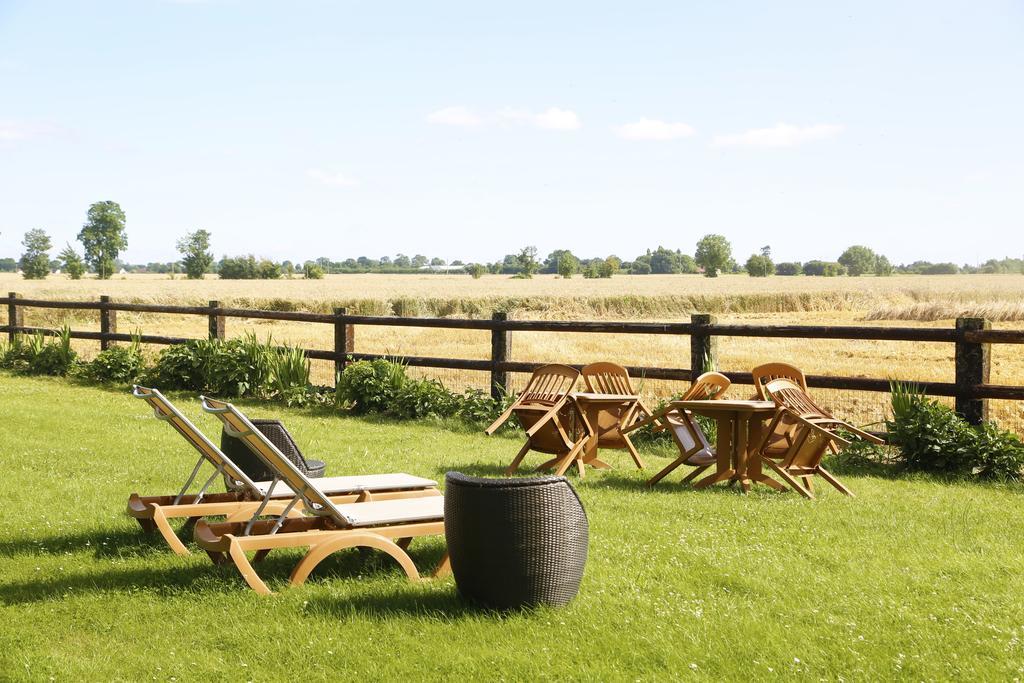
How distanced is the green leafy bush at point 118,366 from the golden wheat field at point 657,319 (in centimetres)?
322

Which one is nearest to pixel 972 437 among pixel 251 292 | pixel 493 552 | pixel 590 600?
pixel 590 600

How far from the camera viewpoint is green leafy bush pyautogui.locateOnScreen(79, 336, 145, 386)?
14875 millimetres

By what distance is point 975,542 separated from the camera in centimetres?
596

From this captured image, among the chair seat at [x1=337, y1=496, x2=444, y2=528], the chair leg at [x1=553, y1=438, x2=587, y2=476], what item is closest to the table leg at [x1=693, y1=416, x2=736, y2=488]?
the chair leg at [x1=553, y1=438, x2=587, y2=476]

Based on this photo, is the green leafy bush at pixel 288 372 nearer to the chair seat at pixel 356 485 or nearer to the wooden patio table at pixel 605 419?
the wooden patio table at pixel 605 419

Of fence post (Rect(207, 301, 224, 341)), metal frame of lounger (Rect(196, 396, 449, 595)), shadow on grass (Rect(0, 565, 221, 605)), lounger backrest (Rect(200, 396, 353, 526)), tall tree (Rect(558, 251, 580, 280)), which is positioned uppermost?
tall tree (Rect(558, 251, 580, 280))

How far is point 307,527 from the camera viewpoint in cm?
523

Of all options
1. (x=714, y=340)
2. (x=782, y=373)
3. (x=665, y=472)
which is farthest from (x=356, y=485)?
(x=714, y=340)

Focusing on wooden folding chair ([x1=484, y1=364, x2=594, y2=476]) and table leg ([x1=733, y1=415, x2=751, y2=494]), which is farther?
wooden folding chair ([x1=484, y1=364, x2=594, y2=476])

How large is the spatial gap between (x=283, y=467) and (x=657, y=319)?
3421 cm

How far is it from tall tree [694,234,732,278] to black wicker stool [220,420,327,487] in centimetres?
10826

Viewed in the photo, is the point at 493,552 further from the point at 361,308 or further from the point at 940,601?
the point at 361,308

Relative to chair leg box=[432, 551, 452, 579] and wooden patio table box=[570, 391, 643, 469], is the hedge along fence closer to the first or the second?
wooden patio table box=[570, 391, 643, 469]

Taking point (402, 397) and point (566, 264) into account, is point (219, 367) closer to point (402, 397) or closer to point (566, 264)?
point (402, 397)
